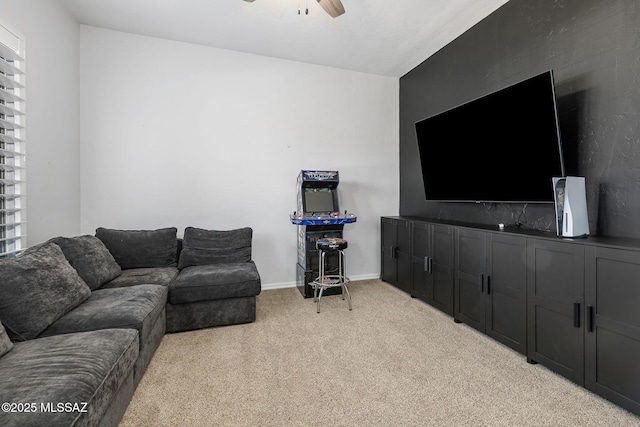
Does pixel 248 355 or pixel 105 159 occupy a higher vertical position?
pixel 105 159

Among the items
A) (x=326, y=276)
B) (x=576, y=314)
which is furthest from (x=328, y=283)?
(x=576, y=314)

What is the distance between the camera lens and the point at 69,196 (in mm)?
3061

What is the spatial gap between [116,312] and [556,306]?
2.92m

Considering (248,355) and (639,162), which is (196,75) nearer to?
(248,355)

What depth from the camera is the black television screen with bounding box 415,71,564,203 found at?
2217 mm

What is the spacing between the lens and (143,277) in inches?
106

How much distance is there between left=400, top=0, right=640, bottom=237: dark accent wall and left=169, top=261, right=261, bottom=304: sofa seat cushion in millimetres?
2484

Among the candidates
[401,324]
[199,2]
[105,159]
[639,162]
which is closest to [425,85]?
[639,162]

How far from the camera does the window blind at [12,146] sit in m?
2.18

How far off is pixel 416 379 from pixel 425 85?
359 cm

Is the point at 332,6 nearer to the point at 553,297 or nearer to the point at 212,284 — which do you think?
the point at 212,284

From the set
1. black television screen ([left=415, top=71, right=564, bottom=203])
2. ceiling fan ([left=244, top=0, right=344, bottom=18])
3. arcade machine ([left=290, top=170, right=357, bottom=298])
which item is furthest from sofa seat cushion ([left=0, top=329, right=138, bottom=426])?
black television screen ([left=415, top=71, right=564, bottom=203])

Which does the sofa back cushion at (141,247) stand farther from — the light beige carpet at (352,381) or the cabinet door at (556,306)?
the cabinet door at (556,306)

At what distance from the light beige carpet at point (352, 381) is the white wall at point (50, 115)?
1.68 m
